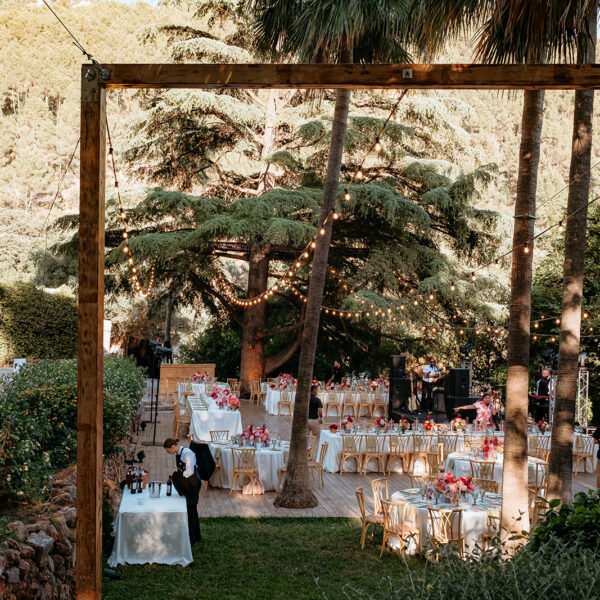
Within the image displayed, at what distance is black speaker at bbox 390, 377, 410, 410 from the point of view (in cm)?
2041

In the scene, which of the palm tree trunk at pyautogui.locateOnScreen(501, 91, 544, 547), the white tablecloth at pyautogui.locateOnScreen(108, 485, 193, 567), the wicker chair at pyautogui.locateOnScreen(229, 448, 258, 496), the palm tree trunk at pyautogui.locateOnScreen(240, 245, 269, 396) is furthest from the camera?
the palm tree trunk at pyautogui.locateOnScreen(240, 245, 269, 396)

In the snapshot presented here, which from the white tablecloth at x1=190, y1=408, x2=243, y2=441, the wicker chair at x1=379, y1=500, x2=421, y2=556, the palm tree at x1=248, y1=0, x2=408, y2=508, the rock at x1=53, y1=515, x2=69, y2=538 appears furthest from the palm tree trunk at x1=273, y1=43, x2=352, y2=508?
the white tablecloth at x1=190, y1=408, x2=243, y2=441

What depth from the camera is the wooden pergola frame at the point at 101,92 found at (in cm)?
534

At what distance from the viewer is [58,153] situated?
4581 cm

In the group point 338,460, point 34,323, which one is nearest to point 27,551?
point 338,460

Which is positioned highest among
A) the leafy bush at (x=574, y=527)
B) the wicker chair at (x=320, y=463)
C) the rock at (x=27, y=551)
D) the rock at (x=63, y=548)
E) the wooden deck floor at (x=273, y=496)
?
the leafy bush at (x=574, y=527)

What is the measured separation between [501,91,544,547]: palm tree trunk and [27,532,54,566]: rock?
4.43m

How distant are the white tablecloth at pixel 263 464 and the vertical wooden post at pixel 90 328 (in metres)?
6.79

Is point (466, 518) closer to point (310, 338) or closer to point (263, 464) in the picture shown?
point (310, 338)

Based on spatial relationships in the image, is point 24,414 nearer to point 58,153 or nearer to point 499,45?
point 499,45

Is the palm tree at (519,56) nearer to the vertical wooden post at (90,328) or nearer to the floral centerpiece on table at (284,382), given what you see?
the vertical wooden post at (90,328)

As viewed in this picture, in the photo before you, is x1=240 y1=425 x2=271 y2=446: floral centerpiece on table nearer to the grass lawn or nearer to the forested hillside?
the grass lawn

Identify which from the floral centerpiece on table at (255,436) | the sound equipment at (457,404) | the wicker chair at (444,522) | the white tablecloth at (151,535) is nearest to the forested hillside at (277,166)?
the sound equipment at (457,404)

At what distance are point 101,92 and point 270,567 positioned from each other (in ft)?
18.0
